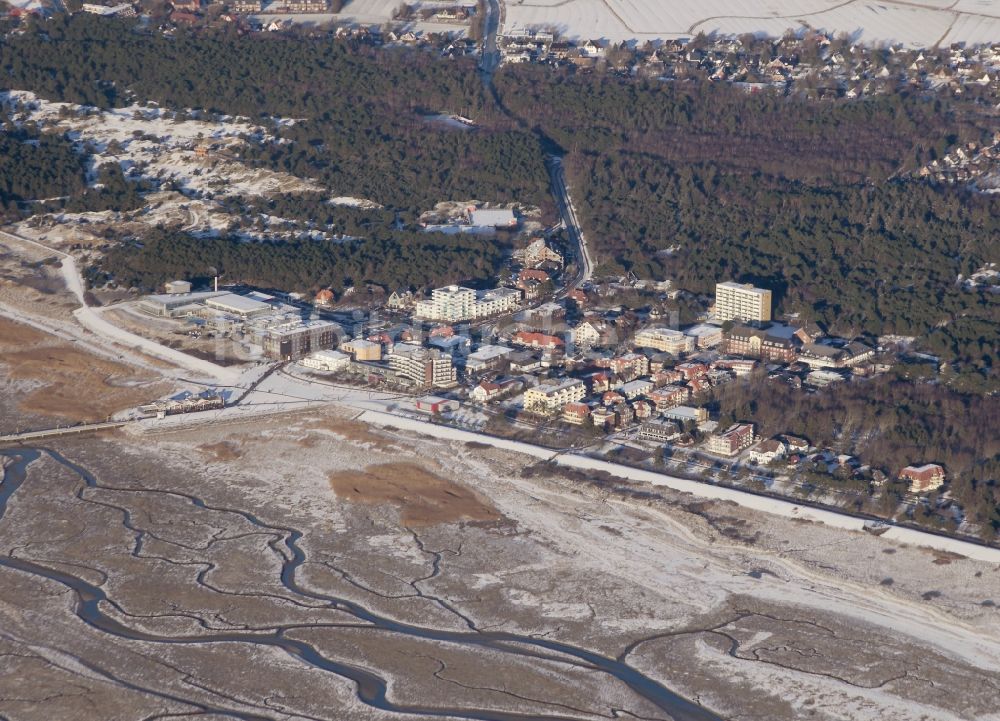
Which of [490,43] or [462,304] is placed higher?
[490,43]

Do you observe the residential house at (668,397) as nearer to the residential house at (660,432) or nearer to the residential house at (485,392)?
the residential house at (660,432)

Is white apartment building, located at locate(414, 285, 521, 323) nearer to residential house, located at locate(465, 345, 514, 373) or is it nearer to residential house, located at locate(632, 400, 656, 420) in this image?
residential house, located at locate(465, 345, 514, 373)

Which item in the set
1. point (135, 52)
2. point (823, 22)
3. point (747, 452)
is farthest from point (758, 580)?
point (823, 22)

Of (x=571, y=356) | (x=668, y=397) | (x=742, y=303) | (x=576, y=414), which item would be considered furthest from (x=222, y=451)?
(x=742, y=303)

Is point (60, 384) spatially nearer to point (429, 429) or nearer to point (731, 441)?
point (429, 429)

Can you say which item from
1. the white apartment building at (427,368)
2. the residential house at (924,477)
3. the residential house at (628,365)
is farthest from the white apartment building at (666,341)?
the residential house at (924,477)

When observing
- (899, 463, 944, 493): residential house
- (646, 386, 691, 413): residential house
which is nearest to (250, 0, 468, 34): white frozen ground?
(646, 386, 691, 413): residential house
